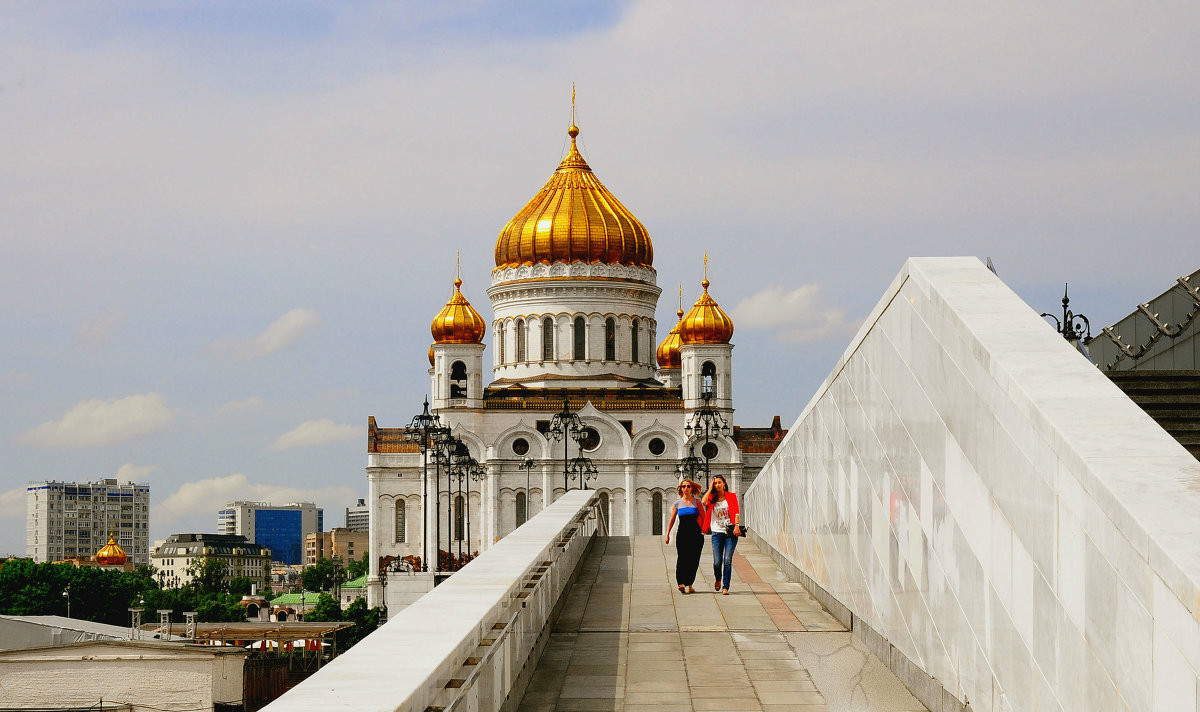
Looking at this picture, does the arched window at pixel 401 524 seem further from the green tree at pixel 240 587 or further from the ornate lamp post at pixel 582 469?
the green tree at pixel 240 587

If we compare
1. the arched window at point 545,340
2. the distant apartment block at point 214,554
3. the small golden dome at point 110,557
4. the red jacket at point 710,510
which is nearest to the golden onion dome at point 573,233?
the arched window at point 545,340

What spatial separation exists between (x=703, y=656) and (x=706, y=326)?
2108 inches

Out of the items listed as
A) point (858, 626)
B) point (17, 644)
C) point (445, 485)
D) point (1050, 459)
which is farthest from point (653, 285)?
point (1050, 459)

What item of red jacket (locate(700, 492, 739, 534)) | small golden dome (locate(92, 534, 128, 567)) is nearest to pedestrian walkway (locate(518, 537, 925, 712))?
red jacket (locate(700, 492, 739, 534))

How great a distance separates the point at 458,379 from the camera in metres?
62.2

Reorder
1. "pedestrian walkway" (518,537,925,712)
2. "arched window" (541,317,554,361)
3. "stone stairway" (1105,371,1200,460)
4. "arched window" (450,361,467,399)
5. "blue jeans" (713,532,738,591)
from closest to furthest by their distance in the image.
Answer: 1. "pedestrian walkway" (518,537,925,712)
2. "stone stairway" (1105,371,1200,460)
3. "blue jeans" (713,532,738,591)
4. "arched window" (450,361,467,399)
5. "arched window" (541,317,554,361)

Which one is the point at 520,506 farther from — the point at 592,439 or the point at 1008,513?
the point at 1008,513

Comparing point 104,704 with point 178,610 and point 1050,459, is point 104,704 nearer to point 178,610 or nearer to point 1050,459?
point 1050,459

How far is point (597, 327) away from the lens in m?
62.5

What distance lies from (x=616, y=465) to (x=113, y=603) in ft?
132

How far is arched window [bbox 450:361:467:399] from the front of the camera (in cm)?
6189

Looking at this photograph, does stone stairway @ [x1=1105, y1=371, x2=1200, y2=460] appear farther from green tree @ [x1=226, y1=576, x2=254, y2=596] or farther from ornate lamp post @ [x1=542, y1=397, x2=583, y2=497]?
green tree @ [x1=226, y1=576, x2=254, y2=596]

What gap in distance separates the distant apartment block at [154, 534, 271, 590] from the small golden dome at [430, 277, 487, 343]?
12274 cm

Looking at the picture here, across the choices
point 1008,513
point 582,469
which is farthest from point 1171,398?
point 582,469
